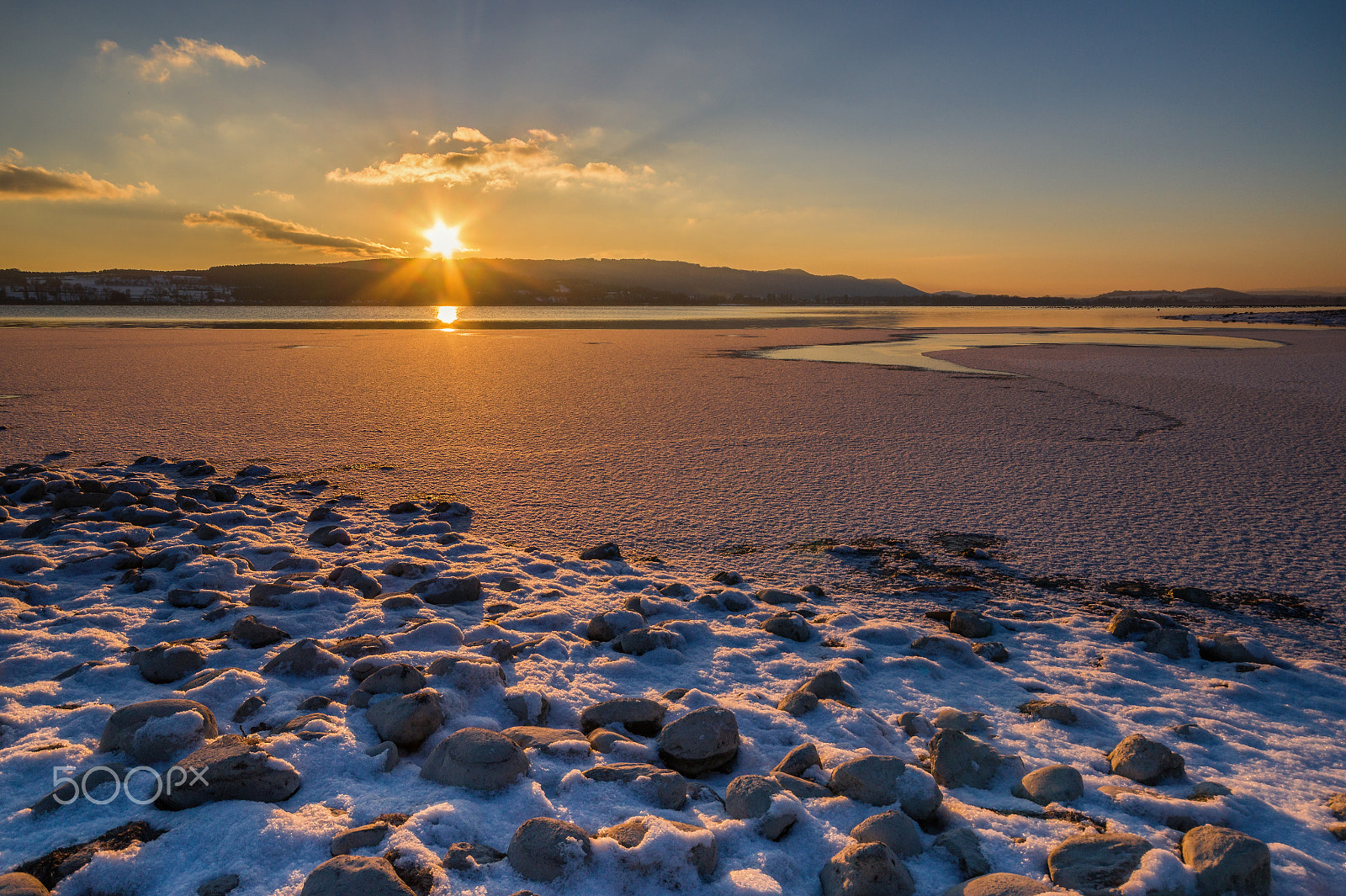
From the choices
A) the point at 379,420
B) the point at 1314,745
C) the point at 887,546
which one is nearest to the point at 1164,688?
the point at 1314,745

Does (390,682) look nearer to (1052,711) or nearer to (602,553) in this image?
(602,553)

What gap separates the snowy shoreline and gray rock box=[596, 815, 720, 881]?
1 centimetres

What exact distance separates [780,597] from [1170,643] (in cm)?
179

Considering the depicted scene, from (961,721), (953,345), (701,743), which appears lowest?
(961,721)

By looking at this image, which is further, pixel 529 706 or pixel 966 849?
pixel 529 706

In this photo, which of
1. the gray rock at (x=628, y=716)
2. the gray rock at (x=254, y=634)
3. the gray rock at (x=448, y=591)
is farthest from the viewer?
the gray rock at (x=448, y=591)

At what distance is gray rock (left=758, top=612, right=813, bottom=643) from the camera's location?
10.2 feet

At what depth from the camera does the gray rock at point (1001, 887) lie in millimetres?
1525

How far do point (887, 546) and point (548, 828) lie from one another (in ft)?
10.6

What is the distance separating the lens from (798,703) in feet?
8.20

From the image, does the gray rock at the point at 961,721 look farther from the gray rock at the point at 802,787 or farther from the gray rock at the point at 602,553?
the gray rock at the point at 602,553
